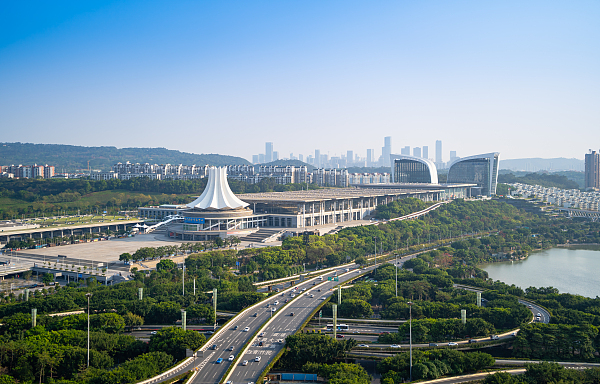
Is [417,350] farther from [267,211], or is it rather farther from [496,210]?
[496,210]

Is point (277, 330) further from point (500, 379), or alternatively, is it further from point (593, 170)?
point (593, 170)

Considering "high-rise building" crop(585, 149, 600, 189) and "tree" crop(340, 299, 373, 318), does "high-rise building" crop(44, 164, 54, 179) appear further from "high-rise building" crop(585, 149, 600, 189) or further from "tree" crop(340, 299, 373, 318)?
"high-rise building" crop(585, 149, 600, 189)

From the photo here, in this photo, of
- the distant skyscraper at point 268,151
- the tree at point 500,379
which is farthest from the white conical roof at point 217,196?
the distant skyscraper at point 268,151

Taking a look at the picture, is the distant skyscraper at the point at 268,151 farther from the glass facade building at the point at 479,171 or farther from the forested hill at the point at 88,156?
the glass facade building at the point at 479,171

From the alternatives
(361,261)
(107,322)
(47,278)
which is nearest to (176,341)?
(107,322)

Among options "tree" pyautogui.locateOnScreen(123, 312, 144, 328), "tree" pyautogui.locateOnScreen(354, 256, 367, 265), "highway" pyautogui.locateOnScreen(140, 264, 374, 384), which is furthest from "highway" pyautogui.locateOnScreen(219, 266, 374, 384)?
"tree" pyautogui.locateOnScreen(123, 312, 144, 328)

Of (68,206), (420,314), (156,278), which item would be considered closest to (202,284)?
(156,278)
